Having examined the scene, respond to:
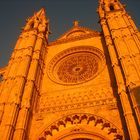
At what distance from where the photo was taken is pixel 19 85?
1168cm

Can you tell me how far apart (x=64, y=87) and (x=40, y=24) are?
23.0 ft

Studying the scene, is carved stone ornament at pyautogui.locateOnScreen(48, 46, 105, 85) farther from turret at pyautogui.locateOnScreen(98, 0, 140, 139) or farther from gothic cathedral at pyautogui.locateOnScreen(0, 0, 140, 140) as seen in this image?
turret at pyautogui.locateOnScreen(98, 0, 140, 139)

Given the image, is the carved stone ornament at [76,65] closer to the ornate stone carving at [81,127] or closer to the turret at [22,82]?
the turret at [22,82]

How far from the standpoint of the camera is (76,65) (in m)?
14.5

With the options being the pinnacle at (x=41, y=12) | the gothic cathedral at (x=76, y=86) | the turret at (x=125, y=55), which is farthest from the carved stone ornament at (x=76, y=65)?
the pinnacle at (x=41, y=12)

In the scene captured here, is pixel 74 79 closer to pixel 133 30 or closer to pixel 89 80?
pixel 89 80

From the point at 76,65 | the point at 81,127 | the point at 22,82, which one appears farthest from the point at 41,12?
the point at 81,127

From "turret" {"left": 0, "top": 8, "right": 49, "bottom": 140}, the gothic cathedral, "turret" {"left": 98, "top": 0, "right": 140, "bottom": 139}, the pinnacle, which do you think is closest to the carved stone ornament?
the gothic cathedral

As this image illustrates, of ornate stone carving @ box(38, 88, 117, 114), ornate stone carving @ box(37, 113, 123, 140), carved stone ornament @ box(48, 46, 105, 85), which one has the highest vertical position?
carved stone ornament @ box(48, 46, 105, 85)

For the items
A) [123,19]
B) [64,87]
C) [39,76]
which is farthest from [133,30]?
[39,76]

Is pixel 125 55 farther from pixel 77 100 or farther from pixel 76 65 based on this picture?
pixel 76 65

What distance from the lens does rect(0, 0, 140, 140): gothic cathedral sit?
977 centimetres

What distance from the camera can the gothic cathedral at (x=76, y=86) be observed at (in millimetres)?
9767

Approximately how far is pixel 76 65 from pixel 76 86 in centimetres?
229
